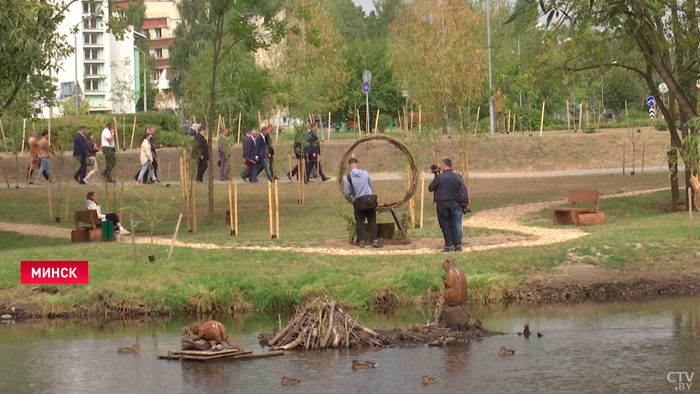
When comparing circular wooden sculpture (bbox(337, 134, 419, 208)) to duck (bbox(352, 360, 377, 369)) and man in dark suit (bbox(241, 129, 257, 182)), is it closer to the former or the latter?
duck (bbox(352, 360, 377, 369))

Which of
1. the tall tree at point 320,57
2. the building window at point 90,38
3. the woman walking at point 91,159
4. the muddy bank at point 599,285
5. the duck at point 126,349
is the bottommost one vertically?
the duck at point 126,349

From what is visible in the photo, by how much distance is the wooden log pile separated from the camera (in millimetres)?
15070

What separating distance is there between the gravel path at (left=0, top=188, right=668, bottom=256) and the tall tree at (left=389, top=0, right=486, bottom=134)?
2752cm

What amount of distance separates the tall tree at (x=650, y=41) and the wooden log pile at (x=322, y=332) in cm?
1450

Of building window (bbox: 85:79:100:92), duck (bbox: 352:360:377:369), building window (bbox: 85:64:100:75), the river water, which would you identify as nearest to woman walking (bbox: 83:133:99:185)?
the river water

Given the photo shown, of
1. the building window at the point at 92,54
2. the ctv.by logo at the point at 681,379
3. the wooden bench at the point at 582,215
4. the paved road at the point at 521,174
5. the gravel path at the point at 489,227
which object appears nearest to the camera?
the ctv.by logo at the point at 681,379

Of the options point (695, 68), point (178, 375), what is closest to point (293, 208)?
point (695, 68)

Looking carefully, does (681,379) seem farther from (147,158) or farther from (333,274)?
(147,158)

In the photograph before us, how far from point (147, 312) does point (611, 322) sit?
25.4 feet

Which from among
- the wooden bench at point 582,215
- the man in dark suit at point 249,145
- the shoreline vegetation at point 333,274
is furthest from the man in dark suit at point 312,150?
the shoreline vegetation at point 333,274

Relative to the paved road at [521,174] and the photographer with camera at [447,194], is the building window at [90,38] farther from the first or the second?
the photographer with camera at [447,194]

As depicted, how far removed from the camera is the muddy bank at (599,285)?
19922 millimetres

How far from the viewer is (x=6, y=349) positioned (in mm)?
16125

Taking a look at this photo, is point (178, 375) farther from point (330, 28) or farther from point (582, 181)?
point (330, 28)
